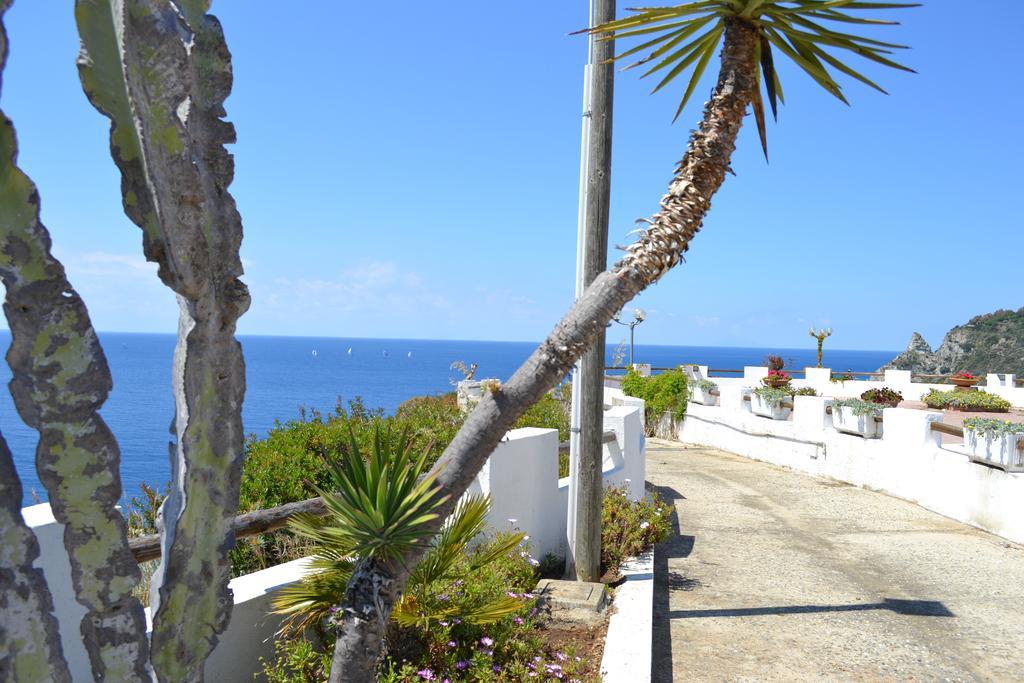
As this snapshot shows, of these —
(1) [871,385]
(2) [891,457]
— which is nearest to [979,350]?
(1) [871,385]

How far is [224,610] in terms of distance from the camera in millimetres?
2652

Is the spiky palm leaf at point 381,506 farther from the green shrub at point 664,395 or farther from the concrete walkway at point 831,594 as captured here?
the green shrub at point 664,395

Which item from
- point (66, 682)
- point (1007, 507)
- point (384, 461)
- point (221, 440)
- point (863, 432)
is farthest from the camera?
point (863, 432)

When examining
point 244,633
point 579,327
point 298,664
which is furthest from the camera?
point 244,633

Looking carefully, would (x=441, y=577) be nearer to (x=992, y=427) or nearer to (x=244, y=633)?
(x=244, y=633)

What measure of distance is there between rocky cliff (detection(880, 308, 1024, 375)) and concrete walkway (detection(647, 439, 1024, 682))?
179ft

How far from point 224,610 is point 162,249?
4.14 feet

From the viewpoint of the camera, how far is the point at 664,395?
20641 millimetres

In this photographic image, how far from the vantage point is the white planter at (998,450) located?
377 inches

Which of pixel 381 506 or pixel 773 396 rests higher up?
pixel 381 506

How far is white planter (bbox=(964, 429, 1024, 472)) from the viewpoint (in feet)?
31.4

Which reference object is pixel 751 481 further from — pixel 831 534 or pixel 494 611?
pixel 494 611

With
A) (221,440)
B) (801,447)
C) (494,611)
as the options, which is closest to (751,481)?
(801,447)

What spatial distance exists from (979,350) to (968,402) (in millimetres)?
54124
